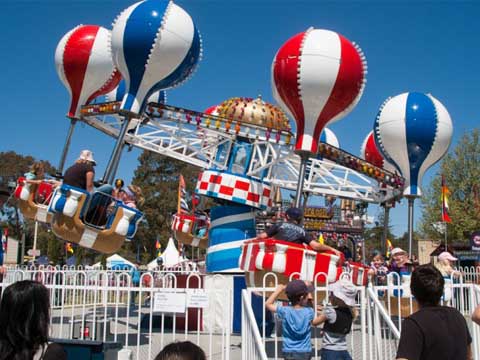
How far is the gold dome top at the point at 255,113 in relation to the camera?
1059 centimetres

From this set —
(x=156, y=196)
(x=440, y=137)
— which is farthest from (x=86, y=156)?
(x=156, y=196)

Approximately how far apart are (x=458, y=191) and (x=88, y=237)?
24.5 meters

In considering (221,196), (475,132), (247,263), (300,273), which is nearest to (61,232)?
(221,196)

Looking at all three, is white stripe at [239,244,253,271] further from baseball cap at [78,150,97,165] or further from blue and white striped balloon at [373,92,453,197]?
blue and white striped balloon at [373,92,453,197]

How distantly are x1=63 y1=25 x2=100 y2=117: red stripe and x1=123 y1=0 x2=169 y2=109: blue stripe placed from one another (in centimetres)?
191

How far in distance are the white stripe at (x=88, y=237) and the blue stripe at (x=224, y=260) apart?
2.05m

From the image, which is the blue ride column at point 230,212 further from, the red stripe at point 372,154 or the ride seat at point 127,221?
the red stripe at point 372,154

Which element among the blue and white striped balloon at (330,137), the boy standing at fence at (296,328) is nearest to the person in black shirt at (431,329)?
the boy standing at fence at (296,328)

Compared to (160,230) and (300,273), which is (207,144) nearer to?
(300,273)

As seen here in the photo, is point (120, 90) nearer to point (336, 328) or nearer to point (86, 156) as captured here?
point (86, 156)

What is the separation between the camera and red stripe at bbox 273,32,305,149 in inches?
332

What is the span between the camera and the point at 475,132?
92.8 ft

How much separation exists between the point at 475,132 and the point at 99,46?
23751mm

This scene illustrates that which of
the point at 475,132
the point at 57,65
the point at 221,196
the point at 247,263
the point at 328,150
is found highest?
the point at 475,132
